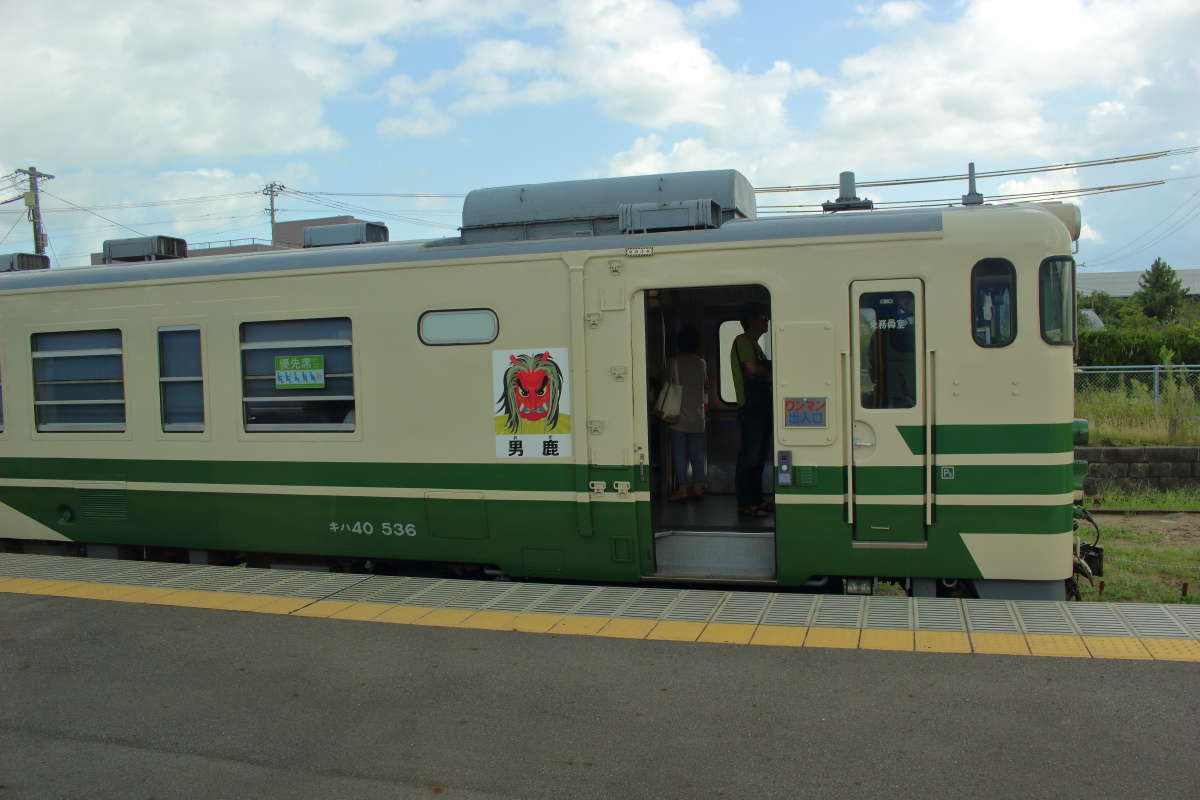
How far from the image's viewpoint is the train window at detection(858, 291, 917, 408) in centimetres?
629

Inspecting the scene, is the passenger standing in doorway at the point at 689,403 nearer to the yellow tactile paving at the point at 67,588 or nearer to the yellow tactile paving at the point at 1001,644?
the yellow tactile paving at the point at 1001,644

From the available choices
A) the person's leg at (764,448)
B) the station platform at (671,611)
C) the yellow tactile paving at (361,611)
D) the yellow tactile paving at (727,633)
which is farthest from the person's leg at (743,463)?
the yellow tactile paving at (361,611)

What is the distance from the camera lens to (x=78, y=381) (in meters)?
8.48

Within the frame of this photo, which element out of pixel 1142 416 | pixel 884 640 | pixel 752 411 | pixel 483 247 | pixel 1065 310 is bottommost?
pixel 884 640

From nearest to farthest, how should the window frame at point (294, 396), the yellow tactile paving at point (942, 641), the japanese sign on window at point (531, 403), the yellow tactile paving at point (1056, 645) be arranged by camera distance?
the yellow tactile paving at point (1056, 645)
the yellow tactile paving at point (942, 641)
the japanese sign on window at point (531, 403)
the window frame at point (294, 396)

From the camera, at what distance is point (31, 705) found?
493cm

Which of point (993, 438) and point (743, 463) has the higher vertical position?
point (993, 438)

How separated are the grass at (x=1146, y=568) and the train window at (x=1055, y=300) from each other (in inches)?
91.1

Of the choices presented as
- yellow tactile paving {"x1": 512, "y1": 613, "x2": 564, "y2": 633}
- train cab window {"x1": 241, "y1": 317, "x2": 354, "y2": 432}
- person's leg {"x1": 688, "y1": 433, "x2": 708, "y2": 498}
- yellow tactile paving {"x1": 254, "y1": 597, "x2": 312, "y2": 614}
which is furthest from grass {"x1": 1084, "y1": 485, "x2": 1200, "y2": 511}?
yellow tactile paving {"x1": 254, "y1": 597, "x2": 312, "y2": 614}

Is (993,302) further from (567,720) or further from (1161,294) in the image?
(1161,294)

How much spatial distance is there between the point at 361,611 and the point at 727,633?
233 cm

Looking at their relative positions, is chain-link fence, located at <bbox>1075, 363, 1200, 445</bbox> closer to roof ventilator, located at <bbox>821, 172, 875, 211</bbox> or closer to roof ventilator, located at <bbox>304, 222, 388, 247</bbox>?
roof ventilator, located at <bbox>821, 172, 875, 211</bbox>

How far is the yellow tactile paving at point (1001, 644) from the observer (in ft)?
16.6

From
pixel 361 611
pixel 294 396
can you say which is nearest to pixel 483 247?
pixel 294 396
